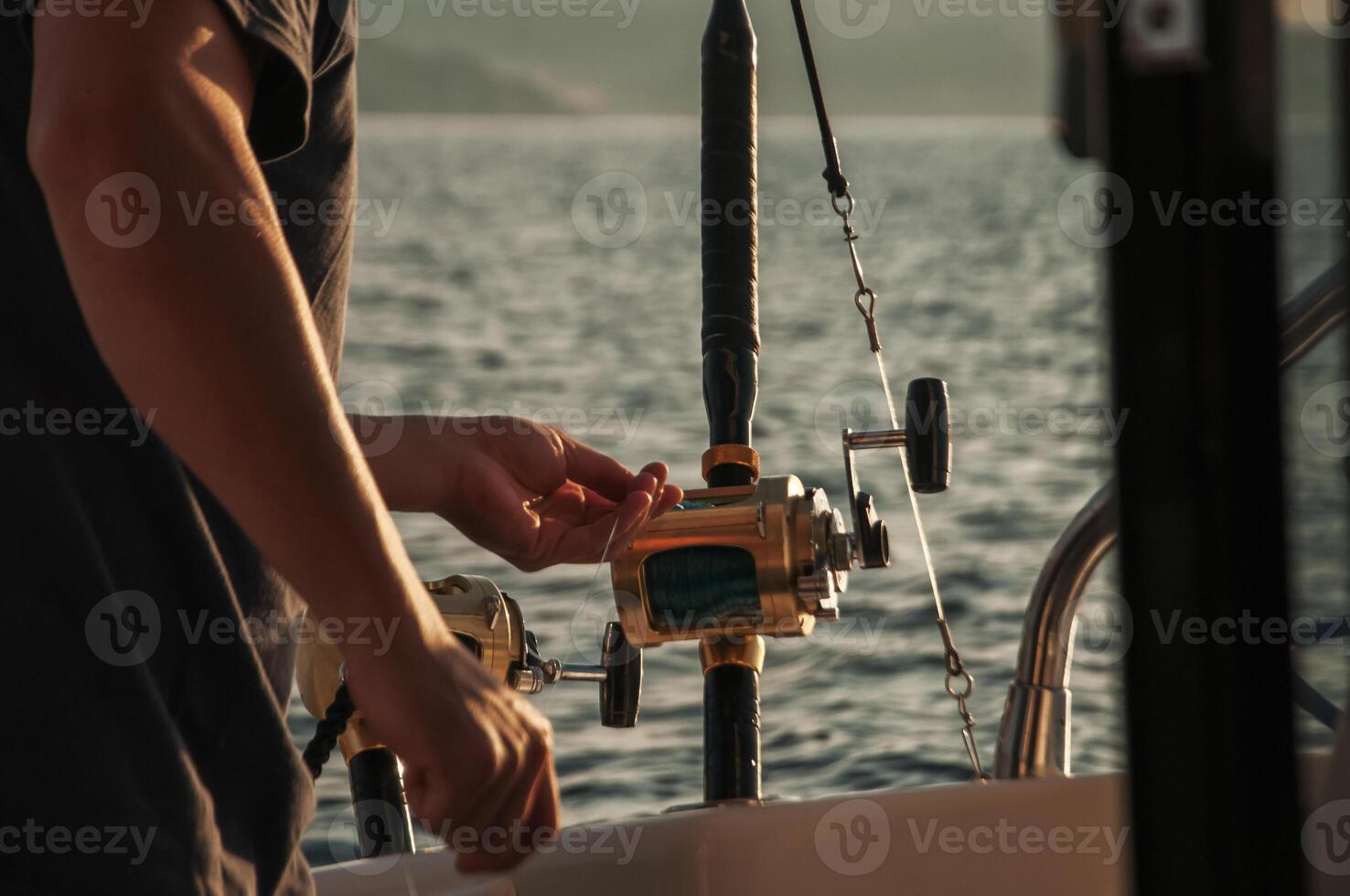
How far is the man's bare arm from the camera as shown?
2.02 ft

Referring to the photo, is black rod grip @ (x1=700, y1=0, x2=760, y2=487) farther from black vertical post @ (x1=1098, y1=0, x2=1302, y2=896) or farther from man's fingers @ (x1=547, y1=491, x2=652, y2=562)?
black vertical post @ (x1=1098, y1=0, x2=1302, y2=896)

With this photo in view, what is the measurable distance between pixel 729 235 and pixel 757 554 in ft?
1.10

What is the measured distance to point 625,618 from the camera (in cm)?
129

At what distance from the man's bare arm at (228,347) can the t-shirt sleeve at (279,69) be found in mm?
13

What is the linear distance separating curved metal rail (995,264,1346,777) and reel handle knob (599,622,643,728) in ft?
1.07

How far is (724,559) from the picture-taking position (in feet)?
4.08

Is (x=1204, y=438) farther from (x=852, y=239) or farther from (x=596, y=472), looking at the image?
(x=852, y=239)

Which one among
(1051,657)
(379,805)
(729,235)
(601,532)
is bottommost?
(379,805)

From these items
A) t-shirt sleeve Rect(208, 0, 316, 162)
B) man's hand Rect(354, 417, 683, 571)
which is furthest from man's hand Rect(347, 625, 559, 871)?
man's hand Rect(354, 417, 683, 571)

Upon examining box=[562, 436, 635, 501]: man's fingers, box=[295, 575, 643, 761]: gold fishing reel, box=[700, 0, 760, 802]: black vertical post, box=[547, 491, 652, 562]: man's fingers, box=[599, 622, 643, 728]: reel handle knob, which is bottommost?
box=[599, 622, 643, 728]: reel handle knob

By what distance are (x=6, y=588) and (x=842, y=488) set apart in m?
5.01

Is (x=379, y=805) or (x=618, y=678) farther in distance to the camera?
(x=618, y=678)

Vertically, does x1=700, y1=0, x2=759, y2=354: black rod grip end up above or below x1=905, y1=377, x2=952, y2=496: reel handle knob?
above

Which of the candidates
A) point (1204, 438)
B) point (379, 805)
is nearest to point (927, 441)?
point (379, 805)
